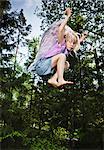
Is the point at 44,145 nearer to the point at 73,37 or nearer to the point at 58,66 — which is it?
the point at 58,66

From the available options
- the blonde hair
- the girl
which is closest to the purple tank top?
the girl

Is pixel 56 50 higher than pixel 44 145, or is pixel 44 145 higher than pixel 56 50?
pixel 56 50

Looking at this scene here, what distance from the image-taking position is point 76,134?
6.59 meters

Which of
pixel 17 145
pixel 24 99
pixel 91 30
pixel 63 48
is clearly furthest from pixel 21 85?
pixel 63 48

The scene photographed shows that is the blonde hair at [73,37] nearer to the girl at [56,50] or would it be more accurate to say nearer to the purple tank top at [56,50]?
the girl at [56,50]

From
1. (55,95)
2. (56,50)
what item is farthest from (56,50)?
(55,95)

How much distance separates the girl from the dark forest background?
1.34 metres

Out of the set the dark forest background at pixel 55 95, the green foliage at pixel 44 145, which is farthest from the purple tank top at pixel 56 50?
the green foliage at pixel 44 145

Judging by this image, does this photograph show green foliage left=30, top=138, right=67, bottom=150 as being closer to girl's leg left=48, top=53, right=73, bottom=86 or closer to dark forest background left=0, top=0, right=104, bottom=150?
dark forest background left=0, top=0, right=104, bottom=150

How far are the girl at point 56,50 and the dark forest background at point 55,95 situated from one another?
4.39 feet

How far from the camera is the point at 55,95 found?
685 centimetres

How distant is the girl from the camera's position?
5.12m

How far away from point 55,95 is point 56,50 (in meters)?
1.78

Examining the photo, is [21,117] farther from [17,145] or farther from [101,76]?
[101,76]
